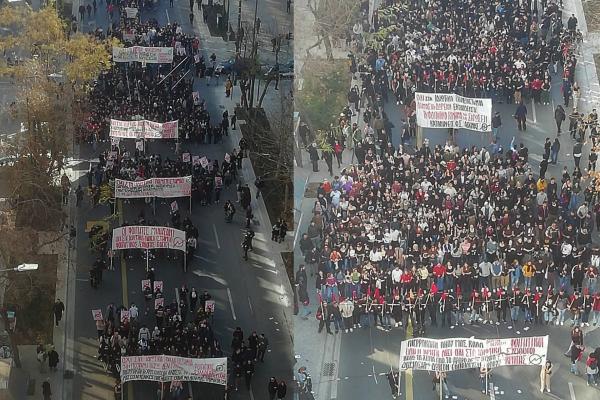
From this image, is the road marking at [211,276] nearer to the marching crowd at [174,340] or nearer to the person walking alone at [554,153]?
the marching crowd at [174,340]

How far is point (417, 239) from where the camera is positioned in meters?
49.6

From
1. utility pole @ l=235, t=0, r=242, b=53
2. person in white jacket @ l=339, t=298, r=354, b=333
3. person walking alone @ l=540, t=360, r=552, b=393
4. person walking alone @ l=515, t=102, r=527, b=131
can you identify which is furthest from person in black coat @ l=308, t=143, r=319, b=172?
utility pole @ l=235, t=0, r=242, b=53

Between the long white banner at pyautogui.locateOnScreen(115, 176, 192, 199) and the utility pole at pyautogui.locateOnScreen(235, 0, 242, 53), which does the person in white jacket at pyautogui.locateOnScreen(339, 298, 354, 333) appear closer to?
the long white banner at pyautogui.locateOnScreen(115, 176, 192, 199)

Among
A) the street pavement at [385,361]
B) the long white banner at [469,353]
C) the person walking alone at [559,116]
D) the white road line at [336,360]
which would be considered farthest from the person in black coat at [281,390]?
the person walking alone at [559,116]

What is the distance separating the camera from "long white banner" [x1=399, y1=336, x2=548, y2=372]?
155ft

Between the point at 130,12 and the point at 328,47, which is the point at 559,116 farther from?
the point at 130,12

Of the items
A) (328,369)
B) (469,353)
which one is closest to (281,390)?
(328,369)

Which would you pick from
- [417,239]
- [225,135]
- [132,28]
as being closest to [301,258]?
[417,239]

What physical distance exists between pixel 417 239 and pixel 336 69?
6.72 meters

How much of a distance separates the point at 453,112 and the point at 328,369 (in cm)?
947

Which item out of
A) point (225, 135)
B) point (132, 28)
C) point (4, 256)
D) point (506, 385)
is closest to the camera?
point (506, 385)

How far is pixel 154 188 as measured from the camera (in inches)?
2293

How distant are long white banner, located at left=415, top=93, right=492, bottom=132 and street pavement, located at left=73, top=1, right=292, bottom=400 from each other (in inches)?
314

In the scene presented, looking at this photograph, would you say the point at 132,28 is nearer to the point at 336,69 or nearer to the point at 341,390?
the point at 336,69
